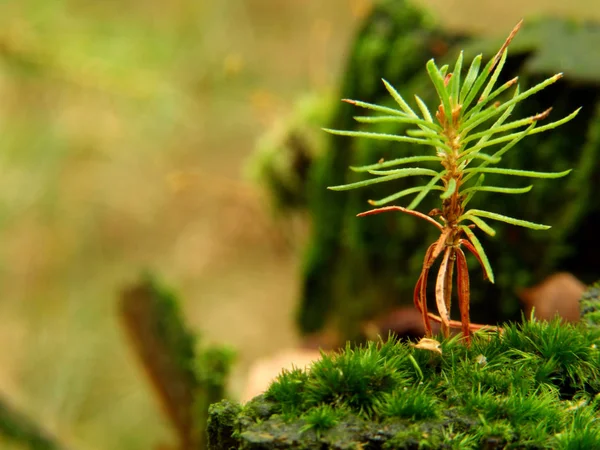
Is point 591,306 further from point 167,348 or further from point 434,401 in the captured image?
point 167,348

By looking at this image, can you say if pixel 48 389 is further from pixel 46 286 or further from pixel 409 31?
pixel 409 31

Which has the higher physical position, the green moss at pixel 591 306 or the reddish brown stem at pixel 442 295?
the green moss at pixel 591 306

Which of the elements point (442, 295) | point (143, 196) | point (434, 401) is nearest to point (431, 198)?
point (442, 295)

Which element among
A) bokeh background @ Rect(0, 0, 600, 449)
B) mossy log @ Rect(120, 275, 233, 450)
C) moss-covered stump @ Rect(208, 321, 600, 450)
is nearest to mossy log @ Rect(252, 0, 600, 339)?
mossy log @ Rect(120, 275, 233, 450)

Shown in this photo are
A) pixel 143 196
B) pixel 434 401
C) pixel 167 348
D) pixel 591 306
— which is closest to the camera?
pixel 434 401

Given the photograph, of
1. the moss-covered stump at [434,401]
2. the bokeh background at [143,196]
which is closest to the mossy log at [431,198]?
the moss-covered stump at [434,401]

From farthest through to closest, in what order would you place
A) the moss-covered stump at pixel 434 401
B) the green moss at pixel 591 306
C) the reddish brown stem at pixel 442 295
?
the green moss at pixel 591 306
the reddish brown stem at pixel 442 295
the moss-covered stump at pixel 434 401

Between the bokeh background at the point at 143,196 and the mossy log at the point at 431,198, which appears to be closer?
the mossy log at the point at 431,198

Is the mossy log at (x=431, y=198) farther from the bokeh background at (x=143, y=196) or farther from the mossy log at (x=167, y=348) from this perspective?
the bokeh background at (x=143, y=196)
